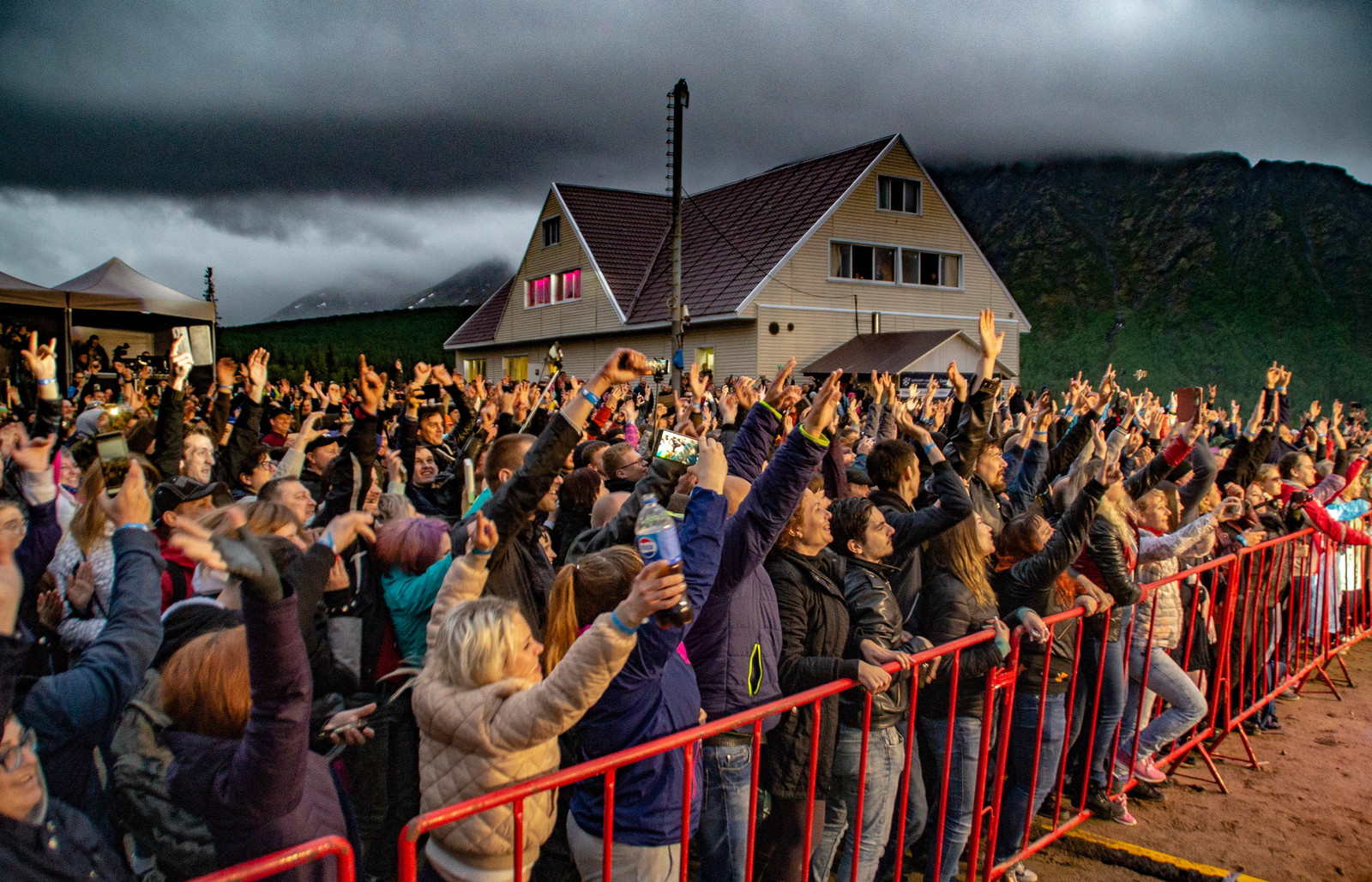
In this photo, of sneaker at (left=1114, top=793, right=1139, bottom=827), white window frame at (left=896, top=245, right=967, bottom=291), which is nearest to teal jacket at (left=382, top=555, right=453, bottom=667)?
sneaker at (left=1114, top=793, right=1139, bottom=827)

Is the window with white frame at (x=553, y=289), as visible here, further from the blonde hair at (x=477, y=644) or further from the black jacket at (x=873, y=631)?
the blonde hair at (x=477, y=644)

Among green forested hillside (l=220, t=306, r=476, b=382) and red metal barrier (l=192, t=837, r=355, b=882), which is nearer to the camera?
red metal barrier (l=192, t=837, r=355, b=882)

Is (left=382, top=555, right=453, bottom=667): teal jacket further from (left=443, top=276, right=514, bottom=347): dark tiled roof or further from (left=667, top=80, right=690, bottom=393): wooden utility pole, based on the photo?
(left=443, top=276, right=514, bottom=347): dark tiled roof

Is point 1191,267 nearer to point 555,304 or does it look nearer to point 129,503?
point 555,304

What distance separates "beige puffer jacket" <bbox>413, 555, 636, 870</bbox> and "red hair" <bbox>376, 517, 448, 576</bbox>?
84 cm

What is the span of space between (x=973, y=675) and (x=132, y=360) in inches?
757

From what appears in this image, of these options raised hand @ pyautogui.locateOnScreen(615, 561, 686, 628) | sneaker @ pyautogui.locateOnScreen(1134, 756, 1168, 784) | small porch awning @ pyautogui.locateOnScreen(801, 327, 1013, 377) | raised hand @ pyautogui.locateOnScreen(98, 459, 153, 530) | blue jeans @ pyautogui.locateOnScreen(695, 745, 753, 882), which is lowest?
sneaker @ pyautogui.locateOnScreen(1134, 756, 1168, 784)

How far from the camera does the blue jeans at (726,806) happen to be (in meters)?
3.00

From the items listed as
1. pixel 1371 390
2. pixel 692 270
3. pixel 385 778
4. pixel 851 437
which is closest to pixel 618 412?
pixel 851 437

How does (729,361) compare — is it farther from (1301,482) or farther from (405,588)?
(405,588)

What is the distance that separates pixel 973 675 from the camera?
3656 millimetres

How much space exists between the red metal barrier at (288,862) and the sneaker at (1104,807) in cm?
416

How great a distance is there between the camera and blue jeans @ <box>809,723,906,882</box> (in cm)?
334

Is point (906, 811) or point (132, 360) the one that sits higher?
point (132, 360)
